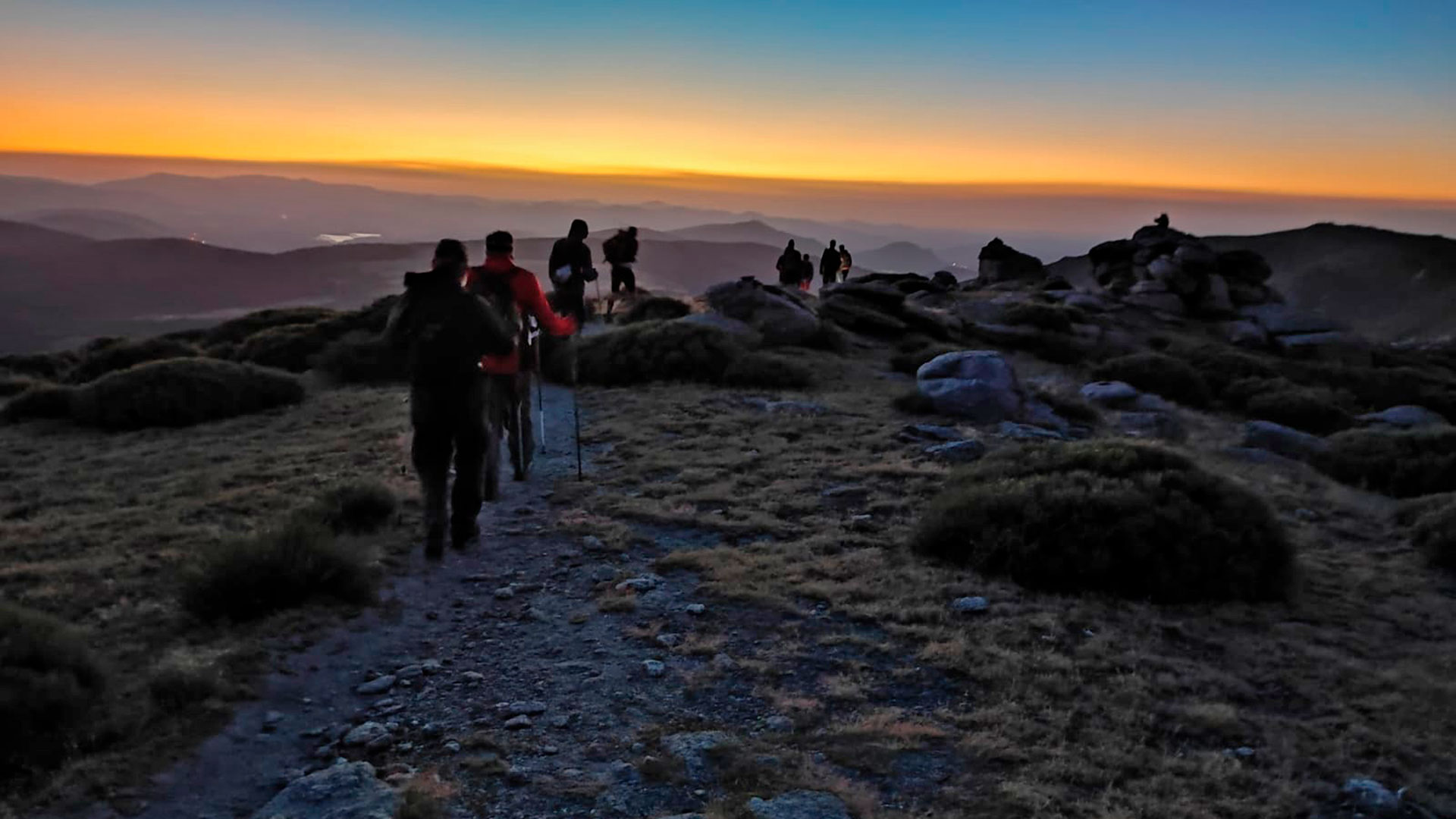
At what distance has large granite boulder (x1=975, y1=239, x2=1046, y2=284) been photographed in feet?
149

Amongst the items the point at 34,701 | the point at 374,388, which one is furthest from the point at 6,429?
the point at 34,701

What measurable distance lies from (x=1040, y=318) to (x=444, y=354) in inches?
1003

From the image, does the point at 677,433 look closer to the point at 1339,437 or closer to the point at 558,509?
the point at 558,509

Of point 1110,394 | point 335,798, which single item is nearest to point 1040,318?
point 1110,394

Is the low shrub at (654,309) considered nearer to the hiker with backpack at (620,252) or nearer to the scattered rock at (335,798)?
the hiker with backpack at (620,252)

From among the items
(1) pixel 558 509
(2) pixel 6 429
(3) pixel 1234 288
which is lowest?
(2) pixel 6 429

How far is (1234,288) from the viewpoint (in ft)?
128

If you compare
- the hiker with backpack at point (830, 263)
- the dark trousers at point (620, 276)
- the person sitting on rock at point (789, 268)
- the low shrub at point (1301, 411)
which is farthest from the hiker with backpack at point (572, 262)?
the hiker with backpack at point (830, 263)

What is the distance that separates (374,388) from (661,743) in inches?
671

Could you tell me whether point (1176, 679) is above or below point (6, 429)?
above

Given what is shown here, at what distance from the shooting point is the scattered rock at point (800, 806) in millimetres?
4172

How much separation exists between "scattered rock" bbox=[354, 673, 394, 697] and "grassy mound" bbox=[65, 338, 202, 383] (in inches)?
807

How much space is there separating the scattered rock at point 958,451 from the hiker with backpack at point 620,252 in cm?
1232

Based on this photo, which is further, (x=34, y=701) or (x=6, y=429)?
(x=6, y=429)
